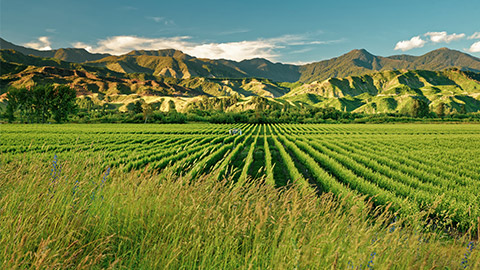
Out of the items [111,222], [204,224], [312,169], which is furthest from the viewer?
[312,169]

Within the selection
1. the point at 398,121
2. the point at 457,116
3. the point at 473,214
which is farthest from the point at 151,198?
the point at 457,116

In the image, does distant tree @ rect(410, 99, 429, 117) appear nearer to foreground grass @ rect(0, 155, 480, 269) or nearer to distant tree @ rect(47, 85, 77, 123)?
distant tree @ rect(47, 85, 77, 123)

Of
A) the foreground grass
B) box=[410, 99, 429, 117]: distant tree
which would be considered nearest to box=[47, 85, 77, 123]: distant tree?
the foreground grass

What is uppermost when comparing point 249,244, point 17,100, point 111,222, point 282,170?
point 17,100

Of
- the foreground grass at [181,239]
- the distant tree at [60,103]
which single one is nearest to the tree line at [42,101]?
the distant tree at [60,103]

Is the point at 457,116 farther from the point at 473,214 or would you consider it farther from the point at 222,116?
the point at 473,214

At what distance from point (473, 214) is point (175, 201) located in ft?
36.0

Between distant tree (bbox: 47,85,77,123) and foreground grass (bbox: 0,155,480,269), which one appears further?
distant tree (bbox: 47,85,77,123)

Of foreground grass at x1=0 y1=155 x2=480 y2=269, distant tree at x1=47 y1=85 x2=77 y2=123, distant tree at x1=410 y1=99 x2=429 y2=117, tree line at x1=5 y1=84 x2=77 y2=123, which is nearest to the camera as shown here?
foreground grass at x1=0 y1=155 x2=480 y2=269

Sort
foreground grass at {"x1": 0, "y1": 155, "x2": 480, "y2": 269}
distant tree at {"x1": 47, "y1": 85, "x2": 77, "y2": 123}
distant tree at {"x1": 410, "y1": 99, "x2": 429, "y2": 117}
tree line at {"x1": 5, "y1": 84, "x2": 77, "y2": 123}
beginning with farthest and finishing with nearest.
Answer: distant tree at {"x1": 410, "y1": 99, "x2": 429, "y2": 117} → distant tree at {"x1": 47, "y1": 85, "x2": 77, "y2": 123} → tree line at {"x1": 5, "y1": 84, "x2": 77, "y2": 123} → foreground grass at {"x1": 0, "y1": 155, "x2": 480, "y2": 269}

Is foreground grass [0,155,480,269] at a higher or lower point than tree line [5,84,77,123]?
lower

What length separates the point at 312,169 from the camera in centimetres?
2016

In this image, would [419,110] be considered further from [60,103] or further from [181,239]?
[181,239]

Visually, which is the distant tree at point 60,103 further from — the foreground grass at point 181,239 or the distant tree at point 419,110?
the distant tree at point 419,110
